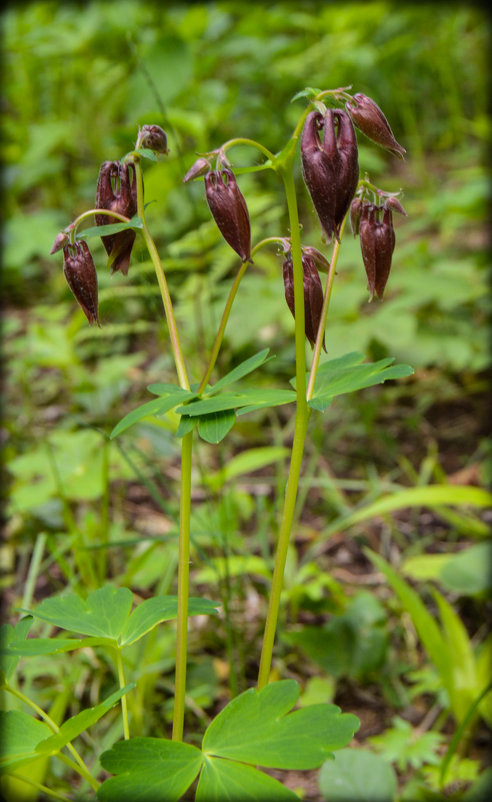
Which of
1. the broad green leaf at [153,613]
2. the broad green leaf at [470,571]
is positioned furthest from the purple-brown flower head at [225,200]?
the broad green leaf at [470,571]

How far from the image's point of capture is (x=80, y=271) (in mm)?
1083

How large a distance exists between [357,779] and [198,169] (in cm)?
122

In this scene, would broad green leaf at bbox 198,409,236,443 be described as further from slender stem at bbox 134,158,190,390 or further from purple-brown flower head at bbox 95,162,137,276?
purple-brown flower head at bbox 95,162,137,276

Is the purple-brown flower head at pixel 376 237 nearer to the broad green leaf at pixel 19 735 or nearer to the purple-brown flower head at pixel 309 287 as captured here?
the purple-brown flower head at pixel 309 287

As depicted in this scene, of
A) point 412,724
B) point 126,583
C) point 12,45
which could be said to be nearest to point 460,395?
point 412,724

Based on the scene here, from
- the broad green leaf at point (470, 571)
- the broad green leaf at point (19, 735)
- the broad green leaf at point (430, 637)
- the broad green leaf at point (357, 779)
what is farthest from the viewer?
the broad green leaf at point (470, 571)

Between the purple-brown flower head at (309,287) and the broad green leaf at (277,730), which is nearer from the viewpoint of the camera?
the broad green leaf at (277,730)

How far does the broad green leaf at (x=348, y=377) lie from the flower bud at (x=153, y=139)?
438 mm

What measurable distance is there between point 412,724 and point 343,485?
39.2 inches

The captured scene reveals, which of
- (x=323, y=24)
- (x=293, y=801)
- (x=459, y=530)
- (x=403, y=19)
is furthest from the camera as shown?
(x=403, y=19)

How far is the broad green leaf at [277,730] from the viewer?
3.00 feet

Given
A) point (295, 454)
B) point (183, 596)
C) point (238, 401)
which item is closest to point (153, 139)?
point (238, 401)

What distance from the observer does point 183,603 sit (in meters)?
1.07

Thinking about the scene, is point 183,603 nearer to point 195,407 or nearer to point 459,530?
point 195,407
